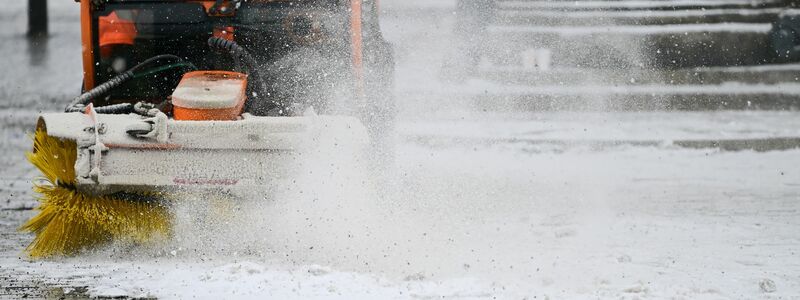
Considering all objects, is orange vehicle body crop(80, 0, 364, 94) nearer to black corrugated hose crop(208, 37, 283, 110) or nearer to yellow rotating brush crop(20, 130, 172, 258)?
black corrugated hose crop(208, 37, 283, 110)

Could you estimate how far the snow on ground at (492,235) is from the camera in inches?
194

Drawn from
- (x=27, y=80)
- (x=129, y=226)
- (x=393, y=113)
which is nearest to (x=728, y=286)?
(x=393, y=113)

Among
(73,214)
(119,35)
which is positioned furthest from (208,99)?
(119,35)

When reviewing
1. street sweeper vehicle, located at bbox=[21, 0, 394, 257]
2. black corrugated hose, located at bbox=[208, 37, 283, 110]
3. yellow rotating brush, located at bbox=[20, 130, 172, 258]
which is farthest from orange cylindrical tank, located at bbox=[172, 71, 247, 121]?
yellow rotating brush, located at bbox=[20, 130, 172, 258]

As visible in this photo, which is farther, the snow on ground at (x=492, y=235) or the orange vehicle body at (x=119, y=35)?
the orange vehicle body at (x=119, y=35)

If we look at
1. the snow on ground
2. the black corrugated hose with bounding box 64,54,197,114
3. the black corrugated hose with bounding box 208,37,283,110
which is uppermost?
the black corrugated hose with bounding box 208,37,283,110

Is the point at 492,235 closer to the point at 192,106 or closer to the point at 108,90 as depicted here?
the point at 192,106

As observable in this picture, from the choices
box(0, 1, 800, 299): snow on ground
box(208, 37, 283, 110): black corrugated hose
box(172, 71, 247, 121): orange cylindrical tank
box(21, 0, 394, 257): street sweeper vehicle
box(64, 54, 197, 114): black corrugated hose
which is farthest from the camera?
box(208, 37, 283, 110): black corrugated hose

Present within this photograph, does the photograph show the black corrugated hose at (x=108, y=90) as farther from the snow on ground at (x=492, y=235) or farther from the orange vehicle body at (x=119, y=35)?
the snow on ground at (x=492, y=235)

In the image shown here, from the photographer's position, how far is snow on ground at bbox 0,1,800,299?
4918mm

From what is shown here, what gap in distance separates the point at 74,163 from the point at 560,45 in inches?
259

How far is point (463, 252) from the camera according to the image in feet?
18.2

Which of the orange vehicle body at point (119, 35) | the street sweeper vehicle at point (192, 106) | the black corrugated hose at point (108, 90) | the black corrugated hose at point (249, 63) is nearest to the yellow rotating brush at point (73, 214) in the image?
the street sweeper vehicle at point (192, 106)

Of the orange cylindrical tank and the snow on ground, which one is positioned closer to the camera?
the snow on ground
